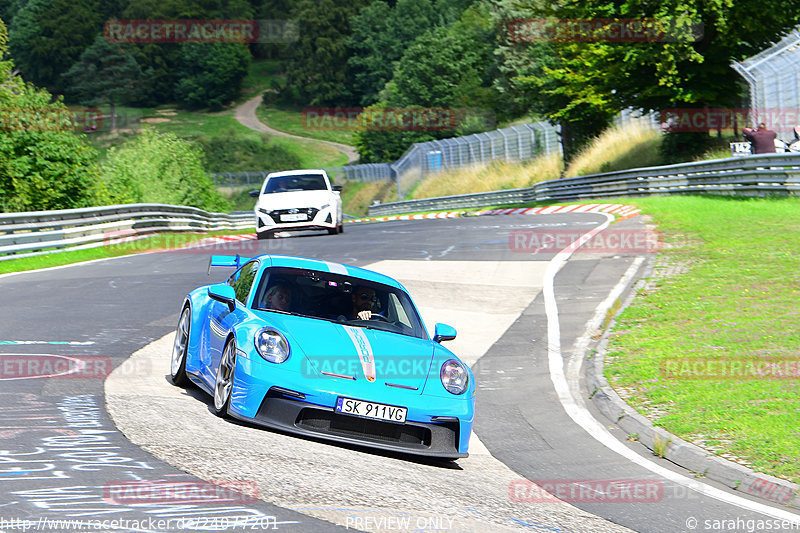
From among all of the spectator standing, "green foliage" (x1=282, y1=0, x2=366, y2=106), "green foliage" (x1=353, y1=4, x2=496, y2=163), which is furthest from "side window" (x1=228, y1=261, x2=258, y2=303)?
"green foliage" (x1=282, y1=0, x2=366, y2=106)

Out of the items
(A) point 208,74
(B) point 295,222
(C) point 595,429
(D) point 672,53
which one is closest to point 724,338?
(C) point 595,429

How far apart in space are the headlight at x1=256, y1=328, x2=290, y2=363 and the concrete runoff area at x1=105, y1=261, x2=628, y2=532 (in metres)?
0.56

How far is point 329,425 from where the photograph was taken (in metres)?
7.27

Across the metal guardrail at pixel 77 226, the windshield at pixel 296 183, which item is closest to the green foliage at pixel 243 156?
the metal guardrail at pixel 77 226

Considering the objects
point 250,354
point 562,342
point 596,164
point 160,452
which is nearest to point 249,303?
point 250,354

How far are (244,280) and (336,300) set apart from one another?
3.23 ft

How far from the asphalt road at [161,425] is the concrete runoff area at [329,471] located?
4 cm

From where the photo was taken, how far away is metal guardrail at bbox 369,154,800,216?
2575 centimetres

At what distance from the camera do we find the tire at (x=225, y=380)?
757 cm

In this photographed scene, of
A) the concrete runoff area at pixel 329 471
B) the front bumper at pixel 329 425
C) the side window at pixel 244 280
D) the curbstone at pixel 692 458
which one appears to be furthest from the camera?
the side window at pixel 244 280

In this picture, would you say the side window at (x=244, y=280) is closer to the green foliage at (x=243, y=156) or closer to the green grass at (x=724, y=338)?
the green grass at (x=724, y=338)

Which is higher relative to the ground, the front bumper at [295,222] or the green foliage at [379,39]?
the green foliage at [379,39]

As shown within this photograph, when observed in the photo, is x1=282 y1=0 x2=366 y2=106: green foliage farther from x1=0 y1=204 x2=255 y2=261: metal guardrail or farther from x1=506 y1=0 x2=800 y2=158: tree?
x1=0 y1=204 x2=255 y2=261: metal guardrail

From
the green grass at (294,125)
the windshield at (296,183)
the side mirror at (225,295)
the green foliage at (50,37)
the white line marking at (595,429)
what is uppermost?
the green foliage at (50,37)
